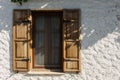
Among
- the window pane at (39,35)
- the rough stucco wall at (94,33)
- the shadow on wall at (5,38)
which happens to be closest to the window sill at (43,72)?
the rough stucco wall at (94,33)

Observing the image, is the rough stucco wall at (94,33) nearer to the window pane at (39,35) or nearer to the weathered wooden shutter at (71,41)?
the weathered wooden shutter at (71,41)

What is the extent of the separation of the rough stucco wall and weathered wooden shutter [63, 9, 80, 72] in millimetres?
153

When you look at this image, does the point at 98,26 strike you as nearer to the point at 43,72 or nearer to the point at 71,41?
the point at 71,41

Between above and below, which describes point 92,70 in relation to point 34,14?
below

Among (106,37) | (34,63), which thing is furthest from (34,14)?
(106,37)

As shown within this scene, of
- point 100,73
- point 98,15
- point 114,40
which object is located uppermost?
point 98,15

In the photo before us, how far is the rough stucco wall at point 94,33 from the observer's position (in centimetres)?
959

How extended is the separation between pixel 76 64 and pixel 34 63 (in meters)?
1.12

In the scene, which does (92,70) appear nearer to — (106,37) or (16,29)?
(106,37)

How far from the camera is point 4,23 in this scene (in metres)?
9.68

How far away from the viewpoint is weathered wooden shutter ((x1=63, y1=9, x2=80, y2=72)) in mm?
9586

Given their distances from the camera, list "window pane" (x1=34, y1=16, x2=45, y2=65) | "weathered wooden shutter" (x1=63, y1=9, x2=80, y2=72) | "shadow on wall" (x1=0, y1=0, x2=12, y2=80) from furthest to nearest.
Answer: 1. "window pane" (x1=34, y1=16, x2=45, y2=65)
2. "shadow on wall" (x1=0, y1=0, x2=12, y2=80)
3. "weathered wooden shutter" (x1=63, y1=9, x2=80, y2=72)

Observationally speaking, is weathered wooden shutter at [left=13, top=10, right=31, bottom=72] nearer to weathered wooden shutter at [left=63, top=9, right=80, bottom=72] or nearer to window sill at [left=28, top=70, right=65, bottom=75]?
window sill at [left=28, top=70, right=65, bottom=75]

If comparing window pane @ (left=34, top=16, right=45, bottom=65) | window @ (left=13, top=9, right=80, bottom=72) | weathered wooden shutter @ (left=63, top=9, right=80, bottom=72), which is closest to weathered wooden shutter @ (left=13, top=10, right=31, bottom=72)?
window @ (left=13, top=9, right=80, bottom=72)
